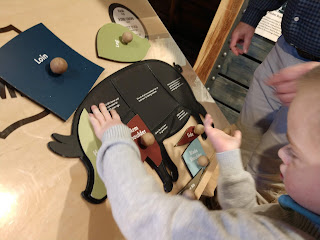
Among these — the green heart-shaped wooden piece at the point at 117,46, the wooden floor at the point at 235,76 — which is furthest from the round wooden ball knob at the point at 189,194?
the wooden floor at the point at 235,76

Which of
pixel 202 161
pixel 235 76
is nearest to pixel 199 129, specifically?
pixel 202 161

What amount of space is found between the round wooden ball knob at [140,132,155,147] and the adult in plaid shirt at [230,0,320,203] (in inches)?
13.6

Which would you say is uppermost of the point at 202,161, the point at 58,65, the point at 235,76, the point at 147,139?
the point at 58,65

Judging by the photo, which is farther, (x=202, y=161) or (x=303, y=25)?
(x=303, y=25)

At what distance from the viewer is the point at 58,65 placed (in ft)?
1.93

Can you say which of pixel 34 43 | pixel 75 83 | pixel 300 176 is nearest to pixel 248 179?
pixel 300 176

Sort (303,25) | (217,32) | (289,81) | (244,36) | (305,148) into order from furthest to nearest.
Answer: (217,32) < (244,36) < (303,25) < (289,81) < (305,148)

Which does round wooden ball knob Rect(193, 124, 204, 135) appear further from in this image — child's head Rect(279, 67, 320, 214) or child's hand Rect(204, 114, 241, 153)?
child's head Rect(279, 67, 320, 214)

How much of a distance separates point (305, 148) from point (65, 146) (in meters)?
0.44

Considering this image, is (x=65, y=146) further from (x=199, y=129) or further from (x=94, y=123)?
(x=199, y=129)

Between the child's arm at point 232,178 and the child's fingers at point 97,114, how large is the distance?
27 cm

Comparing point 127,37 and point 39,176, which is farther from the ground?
point 127,37

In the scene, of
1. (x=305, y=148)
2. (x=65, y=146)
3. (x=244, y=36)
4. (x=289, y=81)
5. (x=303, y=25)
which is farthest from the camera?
(x=244, y=36)

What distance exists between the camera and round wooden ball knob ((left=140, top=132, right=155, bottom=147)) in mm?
647
